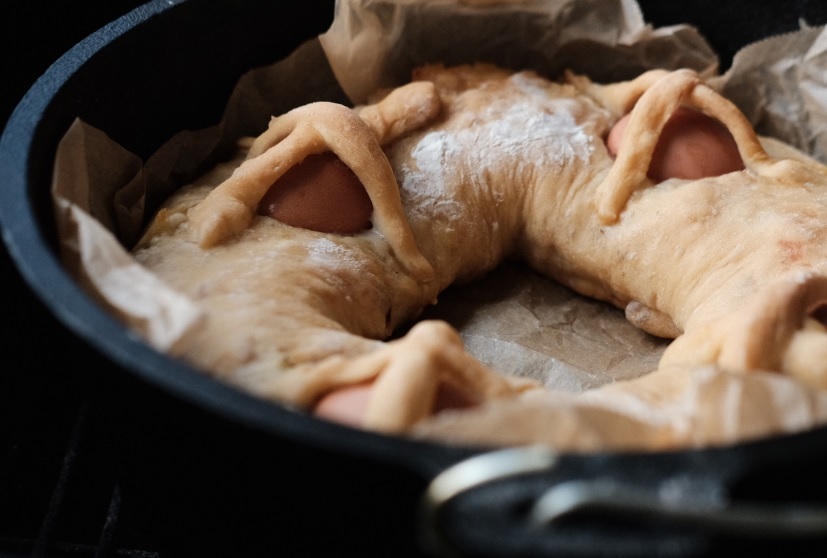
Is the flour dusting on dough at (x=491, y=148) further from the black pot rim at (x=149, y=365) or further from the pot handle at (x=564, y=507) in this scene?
the pot handle at (x=564, y=507)

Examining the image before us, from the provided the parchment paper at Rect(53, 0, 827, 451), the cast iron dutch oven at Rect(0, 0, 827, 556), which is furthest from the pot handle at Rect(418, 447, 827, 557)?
the parchment paper at Rect(53, 0, 827, 451)

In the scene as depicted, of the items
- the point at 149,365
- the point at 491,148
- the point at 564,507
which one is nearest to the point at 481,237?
the point at 491,148

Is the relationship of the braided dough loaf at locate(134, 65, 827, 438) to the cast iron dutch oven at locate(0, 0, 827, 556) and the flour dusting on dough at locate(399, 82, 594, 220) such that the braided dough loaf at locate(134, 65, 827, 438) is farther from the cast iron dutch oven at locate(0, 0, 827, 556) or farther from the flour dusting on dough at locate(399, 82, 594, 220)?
the cast iron dutch oven at locate(0, 0, 827, 556)

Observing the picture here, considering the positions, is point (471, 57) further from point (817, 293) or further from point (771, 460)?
point (771, 460)

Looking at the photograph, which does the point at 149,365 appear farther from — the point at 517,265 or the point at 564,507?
the point at 517,265

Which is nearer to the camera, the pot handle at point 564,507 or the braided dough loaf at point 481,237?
the pot handle at point 564,507

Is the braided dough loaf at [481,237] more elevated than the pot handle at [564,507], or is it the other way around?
the pot handle at [564,507]

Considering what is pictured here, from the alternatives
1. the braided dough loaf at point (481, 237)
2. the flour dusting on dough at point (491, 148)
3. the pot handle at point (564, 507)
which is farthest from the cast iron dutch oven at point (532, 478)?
the flour dusting on dough at point (491, 148)
